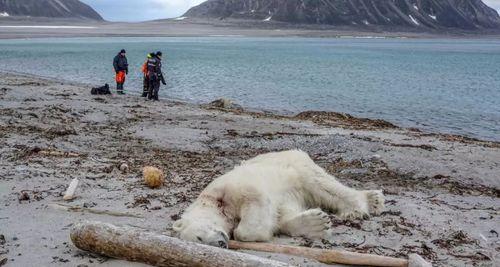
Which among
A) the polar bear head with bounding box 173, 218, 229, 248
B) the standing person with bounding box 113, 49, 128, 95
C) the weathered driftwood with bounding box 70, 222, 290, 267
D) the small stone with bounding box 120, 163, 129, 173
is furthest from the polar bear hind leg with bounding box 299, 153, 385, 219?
the standing person with bounding box 113, 49, 128, 95

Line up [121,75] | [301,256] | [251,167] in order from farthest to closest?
[121,75], [251,167], [301,256]

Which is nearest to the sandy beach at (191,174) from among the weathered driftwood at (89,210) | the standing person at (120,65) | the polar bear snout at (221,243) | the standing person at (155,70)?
the weathered driftwood at (89,210)

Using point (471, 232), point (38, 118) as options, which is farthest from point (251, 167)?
point (38, 118)

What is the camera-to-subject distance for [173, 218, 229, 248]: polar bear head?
4.48m

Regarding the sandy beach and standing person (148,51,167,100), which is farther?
standing person (148,51,167,100)

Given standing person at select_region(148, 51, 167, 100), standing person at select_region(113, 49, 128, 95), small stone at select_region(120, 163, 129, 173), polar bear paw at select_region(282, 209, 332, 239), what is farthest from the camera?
standing person at select_region(113, 49, 128, 95)

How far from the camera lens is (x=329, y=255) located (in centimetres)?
474

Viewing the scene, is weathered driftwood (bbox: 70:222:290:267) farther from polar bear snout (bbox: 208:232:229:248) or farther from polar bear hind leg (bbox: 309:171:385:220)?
polar bear hind leg (bbox: 309:171:385:220)

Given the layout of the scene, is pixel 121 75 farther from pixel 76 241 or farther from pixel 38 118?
pixel 76 241

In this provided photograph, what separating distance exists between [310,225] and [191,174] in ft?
11.5

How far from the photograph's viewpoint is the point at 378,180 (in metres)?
9.28

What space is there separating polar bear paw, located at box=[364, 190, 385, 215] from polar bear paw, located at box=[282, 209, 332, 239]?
125 centimetres

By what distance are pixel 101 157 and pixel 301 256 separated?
6079mm

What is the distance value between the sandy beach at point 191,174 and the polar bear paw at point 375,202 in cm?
12
